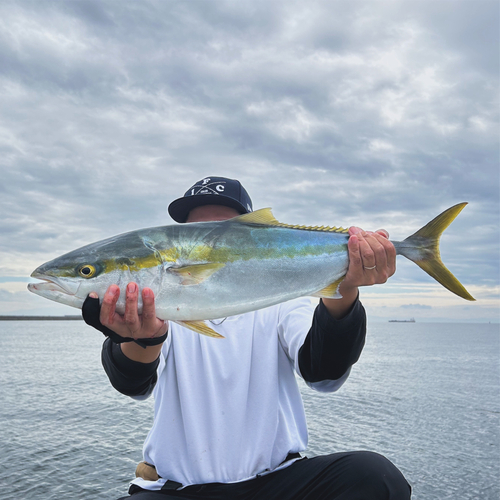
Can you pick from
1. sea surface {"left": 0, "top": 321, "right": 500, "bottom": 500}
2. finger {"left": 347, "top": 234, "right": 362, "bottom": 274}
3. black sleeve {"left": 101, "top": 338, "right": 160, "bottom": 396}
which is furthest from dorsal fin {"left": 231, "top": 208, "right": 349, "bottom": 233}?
sea surface {"left": 0, "top": 321, "right": 500, "bottom": 500}

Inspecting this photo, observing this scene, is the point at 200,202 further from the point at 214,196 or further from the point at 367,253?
the point at 367,253

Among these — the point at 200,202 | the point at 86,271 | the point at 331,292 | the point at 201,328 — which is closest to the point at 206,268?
the point at 201,328

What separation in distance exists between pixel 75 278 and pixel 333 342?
1895 mm

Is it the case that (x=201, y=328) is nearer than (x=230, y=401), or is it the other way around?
(x=201, y=328)

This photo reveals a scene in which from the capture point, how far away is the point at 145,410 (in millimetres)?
13992

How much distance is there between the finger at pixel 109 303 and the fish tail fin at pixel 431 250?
2.05 meters

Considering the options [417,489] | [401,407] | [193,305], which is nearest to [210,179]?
[193,305]

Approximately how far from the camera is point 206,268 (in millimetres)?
2830

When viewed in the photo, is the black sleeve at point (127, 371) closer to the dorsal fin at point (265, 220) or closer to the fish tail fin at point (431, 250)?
the dorsal fin at point (265, 220)

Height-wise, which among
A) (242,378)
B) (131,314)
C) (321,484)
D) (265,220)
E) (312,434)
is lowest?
(312,434)

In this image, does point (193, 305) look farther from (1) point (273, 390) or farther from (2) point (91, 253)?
(1) point (273, 390)

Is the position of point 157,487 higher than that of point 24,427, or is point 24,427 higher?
point 157,487

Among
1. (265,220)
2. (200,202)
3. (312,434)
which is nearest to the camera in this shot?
(265,220)

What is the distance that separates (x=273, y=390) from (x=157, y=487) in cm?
123
